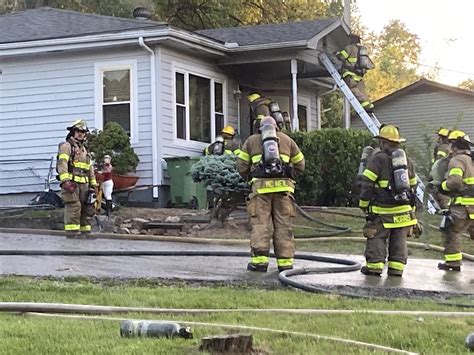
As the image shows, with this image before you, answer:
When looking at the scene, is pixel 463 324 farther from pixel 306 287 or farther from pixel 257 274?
pixel 257 274

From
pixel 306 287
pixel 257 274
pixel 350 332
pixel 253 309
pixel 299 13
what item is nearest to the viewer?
pixel 350 332

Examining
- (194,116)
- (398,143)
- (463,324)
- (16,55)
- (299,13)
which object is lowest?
(463,324)

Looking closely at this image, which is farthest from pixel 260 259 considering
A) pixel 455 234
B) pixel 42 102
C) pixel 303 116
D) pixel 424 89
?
pixel 424 89

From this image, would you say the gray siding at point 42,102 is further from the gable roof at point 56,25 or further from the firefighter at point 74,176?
the firefighter at point 74,176

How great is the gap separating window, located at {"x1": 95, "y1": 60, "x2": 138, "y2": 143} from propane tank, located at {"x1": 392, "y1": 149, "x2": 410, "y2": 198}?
9311 millimetres

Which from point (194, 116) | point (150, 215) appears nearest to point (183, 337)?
point (150, 215)

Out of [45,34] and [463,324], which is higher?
[45,34]

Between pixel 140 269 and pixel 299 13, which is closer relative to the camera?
pixel 140 269

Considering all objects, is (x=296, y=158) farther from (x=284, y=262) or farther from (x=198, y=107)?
(x=198, y=107)

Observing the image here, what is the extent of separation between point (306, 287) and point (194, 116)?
11.4 meters

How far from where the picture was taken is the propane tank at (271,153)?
866cm

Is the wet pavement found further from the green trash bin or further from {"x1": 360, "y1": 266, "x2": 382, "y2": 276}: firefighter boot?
the green trash bin

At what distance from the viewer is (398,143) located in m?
8.95

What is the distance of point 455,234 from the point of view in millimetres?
10055
